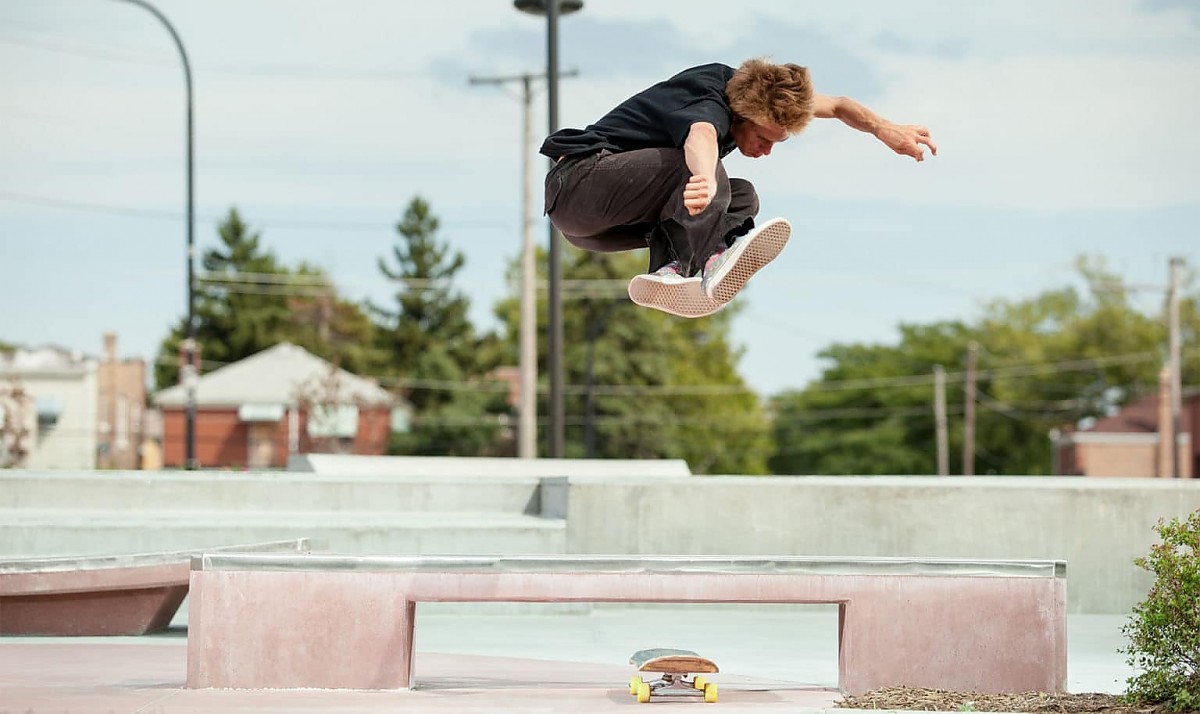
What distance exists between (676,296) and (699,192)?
78 cm

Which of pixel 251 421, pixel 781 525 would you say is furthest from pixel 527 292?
pixel 251 421

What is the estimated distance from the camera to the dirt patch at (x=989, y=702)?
6.16m

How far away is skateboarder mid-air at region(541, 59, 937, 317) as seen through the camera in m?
6.32

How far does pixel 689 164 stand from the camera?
239 inches

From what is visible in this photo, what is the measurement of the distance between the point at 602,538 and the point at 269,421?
73.1 m

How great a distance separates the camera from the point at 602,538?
11.7 m

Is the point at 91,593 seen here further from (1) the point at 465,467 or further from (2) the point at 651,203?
(1) the point at 465,467

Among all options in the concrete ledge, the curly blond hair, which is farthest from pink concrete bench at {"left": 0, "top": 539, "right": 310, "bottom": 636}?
the concrete ledge

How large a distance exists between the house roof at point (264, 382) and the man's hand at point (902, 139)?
235 feet

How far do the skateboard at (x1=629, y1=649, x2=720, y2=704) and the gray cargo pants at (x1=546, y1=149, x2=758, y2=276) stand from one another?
1839mm

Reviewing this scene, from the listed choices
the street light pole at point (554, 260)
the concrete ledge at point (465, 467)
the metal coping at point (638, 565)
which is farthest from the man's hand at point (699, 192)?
the street light pole at point (554, 260)

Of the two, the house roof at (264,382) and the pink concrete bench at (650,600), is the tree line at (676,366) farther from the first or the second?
the pink concrete bench at (650,600)

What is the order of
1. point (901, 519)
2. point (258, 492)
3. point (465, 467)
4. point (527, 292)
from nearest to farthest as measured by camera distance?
1. point (901, 519)
2. point (258, 492)
3. point (465, 467)
4. point (527, 292)

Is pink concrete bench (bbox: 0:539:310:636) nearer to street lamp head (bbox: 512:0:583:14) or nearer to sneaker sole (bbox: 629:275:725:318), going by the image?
sneaker sole (bbox: 629:275:725:318)
